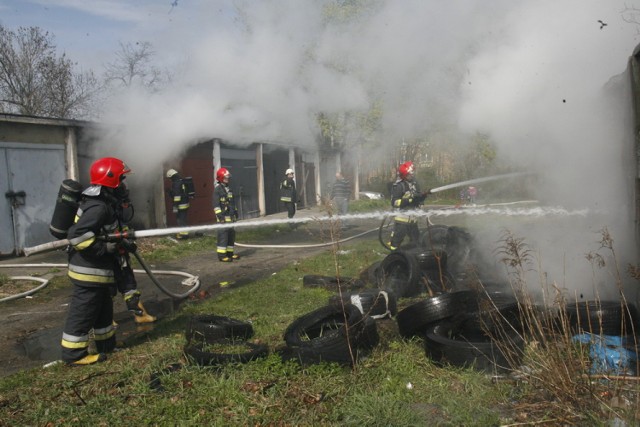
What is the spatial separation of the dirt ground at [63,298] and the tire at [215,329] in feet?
4.00

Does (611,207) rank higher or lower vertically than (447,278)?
higher

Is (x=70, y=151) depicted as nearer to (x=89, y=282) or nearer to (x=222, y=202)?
(x=222, y=202)

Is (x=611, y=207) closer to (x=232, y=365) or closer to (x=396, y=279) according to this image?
(x=396, y=279)

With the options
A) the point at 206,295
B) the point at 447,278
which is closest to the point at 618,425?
the point at 447,278

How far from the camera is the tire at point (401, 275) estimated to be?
6680 mm

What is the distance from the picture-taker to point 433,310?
452 cm

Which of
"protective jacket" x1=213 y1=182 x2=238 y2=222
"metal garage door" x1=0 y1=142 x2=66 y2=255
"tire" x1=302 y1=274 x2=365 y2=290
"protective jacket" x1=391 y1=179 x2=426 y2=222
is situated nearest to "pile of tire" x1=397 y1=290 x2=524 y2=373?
"tire" x1=302 y1=274 x2=365 y2=290

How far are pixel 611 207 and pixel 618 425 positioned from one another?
147 inches

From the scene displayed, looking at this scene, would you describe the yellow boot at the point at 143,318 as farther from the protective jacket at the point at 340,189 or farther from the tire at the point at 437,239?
the protective jacket at the point at 340,189

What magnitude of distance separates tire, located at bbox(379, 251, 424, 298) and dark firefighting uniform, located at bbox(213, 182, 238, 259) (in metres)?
4.25

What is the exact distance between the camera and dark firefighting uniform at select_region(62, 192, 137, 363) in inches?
179

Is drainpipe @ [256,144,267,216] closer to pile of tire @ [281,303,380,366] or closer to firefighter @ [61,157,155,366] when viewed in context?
firefighter @ [61,157,155,366]

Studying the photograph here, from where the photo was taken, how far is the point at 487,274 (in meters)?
7.14

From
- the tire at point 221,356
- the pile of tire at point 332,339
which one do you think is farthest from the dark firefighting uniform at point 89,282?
the pile of tire at point 332,339
